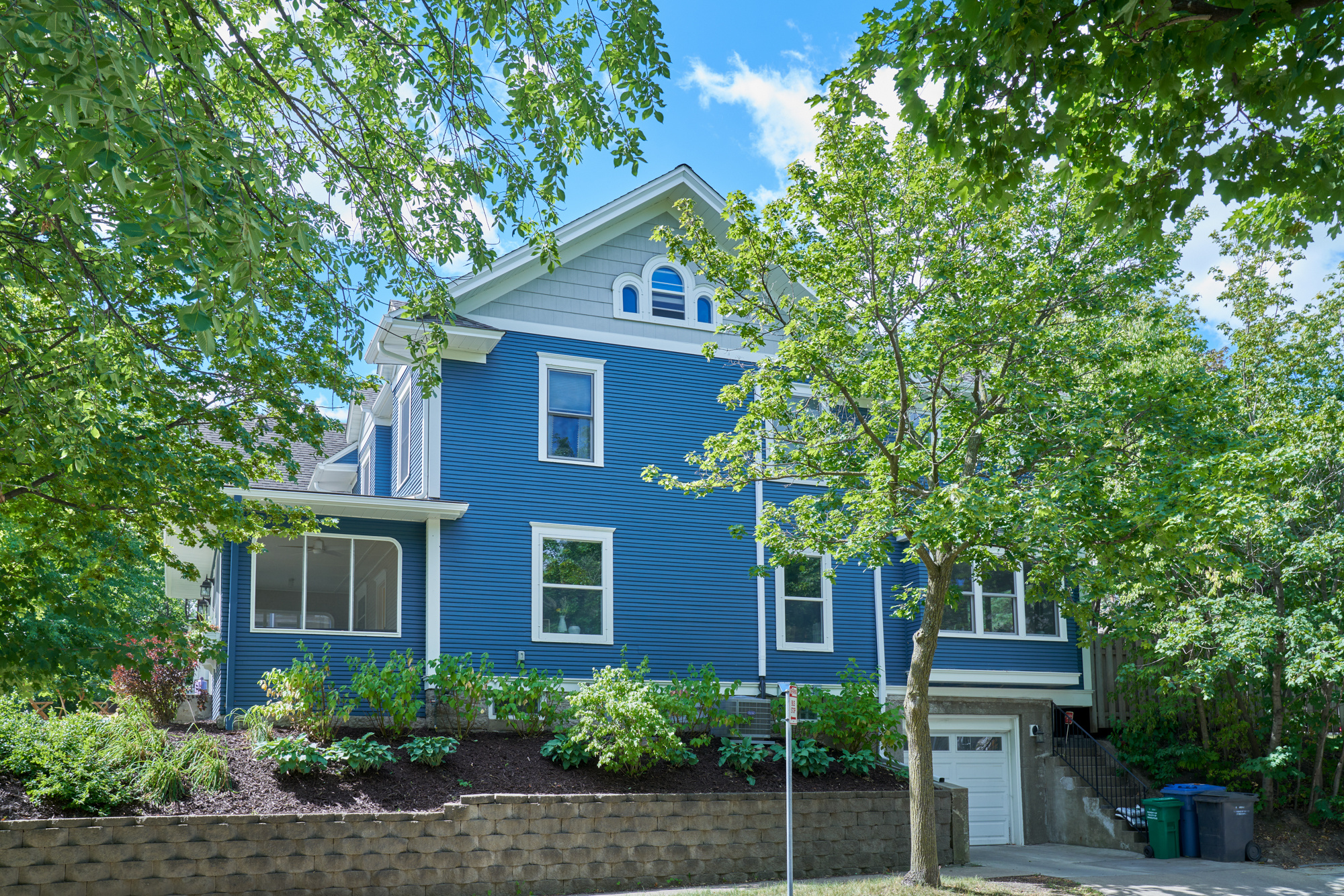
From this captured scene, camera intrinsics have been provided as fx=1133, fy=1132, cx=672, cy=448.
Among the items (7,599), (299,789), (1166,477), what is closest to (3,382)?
(7,599)

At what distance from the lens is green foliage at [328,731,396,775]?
42.6ft

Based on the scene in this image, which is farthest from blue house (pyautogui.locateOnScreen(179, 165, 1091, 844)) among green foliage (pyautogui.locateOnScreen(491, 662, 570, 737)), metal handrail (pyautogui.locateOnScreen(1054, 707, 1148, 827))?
green foliage (pyautogui.locateOnScreen(491, 662, 570, 737))

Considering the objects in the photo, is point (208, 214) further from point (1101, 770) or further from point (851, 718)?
point (1101, 770)

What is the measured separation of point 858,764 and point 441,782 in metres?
5.91

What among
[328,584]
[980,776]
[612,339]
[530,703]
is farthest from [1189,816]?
[328,584]

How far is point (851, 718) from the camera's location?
645 inches

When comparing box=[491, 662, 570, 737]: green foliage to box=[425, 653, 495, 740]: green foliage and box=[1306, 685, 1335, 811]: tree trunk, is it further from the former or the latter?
box=[1306, 685, 1335, 811]: tree trunk

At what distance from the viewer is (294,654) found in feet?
51.5

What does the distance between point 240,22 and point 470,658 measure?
29.6ft

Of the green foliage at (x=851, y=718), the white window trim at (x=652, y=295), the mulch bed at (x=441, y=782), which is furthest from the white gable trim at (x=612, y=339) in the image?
the mulch bed at (x=441, y=782)

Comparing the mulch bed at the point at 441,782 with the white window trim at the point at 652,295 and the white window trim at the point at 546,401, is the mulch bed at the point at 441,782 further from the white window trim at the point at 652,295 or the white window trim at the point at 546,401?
the white window trim at the point at 652,295

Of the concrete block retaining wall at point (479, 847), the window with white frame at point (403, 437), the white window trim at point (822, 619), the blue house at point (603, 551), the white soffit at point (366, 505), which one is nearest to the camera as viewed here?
the concrete block retaining wall at point (479, 847)

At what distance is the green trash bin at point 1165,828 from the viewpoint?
16.1 meters

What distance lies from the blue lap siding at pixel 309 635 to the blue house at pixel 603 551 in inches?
1.2
